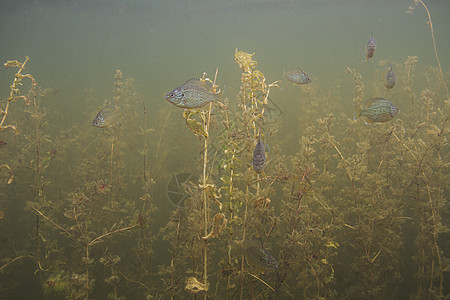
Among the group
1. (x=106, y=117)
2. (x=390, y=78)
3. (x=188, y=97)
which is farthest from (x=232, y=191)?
(x=390, y=78)

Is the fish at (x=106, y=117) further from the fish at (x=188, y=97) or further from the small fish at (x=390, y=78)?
the small fish at (x=390, y=78)

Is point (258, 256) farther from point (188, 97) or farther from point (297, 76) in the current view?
point (297, 76)

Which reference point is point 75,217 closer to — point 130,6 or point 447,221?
point 447,221

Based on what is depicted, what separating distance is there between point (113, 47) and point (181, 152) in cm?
4898

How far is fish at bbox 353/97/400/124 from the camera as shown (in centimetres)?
320

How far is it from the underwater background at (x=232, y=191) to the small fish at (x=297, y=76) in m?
0.37

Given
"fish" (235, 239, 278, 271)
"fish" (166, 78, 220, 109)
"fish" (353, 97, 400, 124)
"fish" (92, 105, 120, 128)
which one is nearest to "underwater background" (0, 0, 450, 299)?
"fish" (235, 239, 278, 271)

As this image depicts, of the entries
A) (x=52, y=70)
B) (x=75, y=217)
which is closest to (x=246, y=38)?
(x=75, y=217)

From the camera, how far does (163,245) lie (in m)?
7.56

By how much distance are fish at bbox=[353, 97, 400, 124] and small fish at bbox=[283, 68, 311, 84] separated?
111 cm

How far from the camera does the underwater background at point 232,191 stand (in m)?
3.18

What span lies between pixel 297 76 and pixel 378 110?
4.76ft

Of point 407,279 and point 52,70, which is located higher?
point 407,279

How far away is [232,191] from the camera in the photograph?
116 inches
